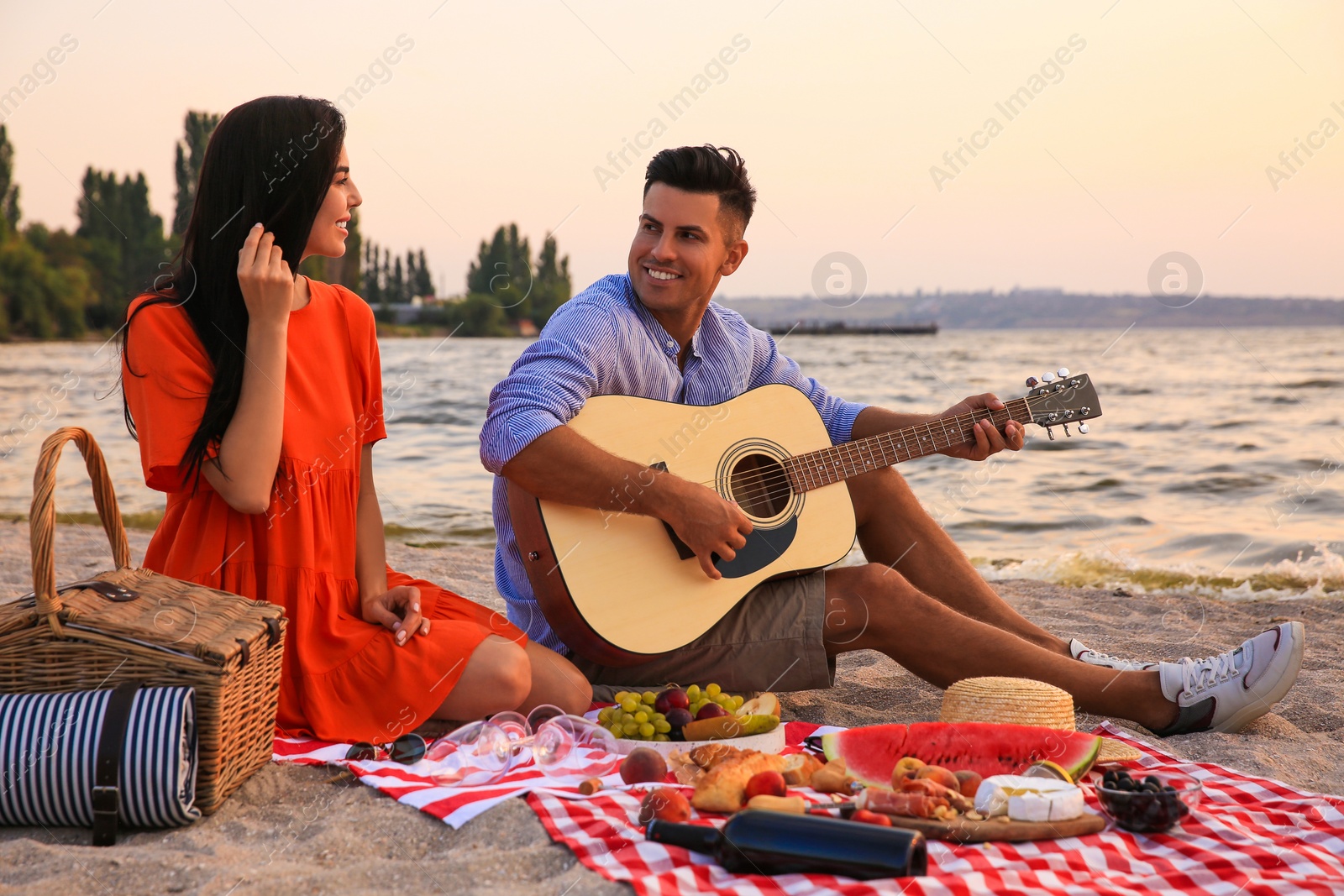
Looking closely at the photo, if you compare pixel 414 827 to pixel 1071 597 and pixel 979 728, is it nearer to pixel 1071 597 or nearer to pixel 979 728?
pixel 979 728

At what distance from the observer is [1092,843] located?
7.37 feet

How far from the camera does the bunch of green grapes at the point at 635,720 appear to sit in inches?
116

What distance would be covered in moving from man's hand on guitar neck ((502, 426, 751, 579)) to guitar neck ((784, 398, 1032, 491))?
0.43 metres

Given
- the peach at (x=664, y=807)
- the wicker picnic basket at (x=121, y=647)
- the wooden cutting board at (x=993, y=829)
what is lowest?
the peach at (x=664, y=807)

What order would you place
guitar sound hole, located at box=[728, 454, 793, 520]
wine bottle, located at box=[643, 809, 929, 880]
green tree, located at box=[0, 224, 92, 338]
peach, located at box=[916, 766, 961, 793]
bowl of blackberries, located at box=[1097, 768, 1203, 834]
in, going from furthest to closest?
1. green tree, located at box=[0, 224, 92, 338]
2. guitar sound hole, located at box=[728, 454, 793, 520]
3. peach, located at box=[916, 766, 961, 793]
4. bowl of blackberries, located at box=[1097, 768, 1203, 834]
5. wine bottle, located at box=[643, 809, 929, 880]

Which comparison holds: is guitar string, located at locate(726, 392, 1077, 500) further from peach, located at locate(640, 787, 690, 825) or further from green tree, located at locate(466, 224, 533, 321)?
green tree, located at locate(466, 224, 533, 321)

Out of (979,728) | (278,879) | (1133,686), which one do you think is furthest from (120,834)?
(1133,686)

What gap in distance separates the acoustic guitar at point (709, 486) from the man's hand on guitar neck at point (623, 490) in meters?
0.03

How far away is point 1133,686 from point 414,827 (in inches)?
89.5

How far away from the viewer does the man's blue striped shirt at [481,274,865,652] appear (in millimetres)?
3258

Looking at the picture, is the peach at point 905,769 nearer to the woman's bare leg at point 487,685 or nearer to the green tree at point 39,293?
the woman's bare leg at point 487,685

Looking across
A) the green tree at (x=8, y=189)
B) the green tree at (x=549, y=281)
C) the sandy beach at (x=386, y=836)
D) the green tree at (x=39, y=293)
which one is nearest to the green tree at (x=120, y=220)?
the green tree at (x=39, y=293)

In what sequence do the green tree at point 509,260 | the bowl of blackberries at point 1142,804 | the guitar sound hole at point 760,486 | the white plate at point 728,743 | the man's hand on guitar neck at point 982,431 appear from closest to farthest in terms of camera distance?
the bowl of blackberries at point 1142,804, the white plate at point 728,743, the guitar sound hole at point 760,486, the man's hand on guitar neck at point 982,431, the green tree at point 509,260

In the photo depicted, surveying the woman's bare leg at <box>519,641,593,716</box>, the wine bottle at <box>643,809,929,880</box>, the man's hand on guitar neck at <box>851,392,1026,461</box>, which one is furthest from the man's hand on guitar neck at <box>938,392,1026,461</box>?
the wine bottle at <box>643,809,929,880</box>
